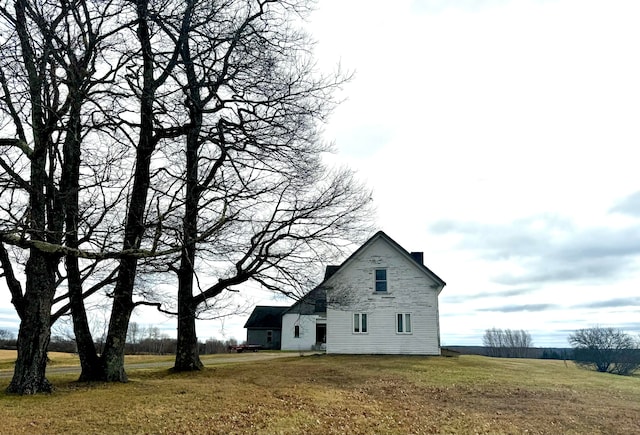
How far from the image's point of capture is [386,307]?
29938mm

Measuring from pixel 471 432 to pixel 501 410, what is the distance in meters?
3.00

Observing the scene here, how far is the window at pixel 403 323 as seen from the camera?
29.6m

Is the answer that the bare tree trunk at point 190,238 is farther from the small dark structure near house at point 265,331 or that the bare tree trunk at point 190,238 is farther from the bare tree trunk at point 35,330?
the small dark structure near house at point 265,331

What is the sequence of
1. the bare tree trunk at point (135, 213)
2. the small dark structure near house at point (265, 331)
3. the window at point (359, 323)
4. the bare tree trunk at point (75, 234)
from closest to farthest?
1. the bare tree trunk at point (75, 234)
2. the bare tree trunk at point (135, 213)
3. the window at point (359, 323)
4. the small dark structure near house at point (265, 331)

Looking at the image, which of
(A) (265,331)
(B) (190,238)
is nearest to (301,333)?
(A) (265,331)

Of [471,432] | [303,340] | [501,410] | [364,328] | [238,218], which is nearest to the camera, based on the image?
[471,432]

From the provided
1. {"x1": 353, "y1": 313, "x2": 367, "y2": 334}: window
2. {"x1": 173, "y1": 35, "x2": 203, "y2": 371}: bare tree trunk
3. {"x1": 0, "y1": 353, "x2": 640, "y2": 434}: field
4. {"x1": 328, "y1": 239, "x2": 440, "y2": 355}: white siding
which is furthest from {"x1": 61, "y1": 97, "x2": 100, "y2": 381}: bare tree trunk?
{"x1": 353, "y1": 313, "x2": 367, "y2": 334}: window

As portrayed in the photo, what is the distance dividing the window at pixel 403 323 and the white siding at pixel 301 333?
16.5 meters

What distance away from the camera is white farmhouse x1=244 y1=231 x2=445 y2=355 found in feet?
96.8

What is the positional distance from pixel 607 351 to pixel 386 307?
2953 centimetres

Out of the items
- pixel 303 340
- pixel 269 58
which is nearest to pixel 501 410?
pixel 269 58

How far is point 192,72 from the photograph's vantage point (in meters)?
15.6

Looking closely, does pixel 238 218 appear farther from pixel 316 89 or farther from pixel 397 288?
pixel 397 288

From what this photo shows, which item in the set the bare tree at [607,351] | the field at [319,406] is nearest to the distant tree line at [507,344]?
the bare tree at [607,351]
